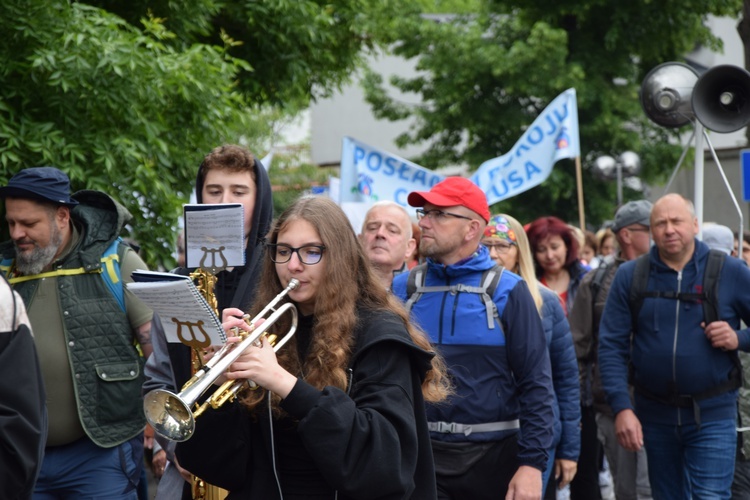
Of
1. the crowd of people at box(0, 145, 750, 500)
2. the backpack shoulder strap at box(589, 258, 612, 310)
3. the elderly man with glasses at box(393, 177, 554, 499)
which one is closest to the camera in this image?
the crowd of people at box(0, 145, 750, 500)

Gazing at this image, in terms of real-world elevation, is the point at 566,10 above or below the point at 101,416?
above

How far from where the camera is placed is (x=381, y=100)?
2480cm

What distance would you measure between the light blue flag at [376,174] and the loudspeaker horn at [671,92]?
2746 mm

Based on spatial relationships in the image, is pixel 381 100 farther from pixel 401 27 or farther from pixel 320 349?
pixel 320 349

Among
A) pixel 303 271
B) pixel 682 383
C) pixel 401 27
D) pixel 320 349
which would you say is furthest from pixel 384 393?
pixel 401 27

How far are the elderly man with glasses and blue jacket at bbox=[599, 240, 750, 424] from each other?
1577 mm

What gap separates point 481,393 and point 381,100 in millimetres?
20275

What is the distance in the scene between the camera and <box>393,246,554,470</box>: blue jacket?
4910 mm

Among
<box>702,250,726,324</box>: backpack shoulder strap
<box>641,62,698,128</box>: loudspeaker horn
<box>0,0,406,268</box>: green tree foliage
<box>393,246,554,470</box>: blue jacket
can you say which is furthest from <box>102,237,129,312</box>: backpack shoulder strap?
<box>641,62,698,128</box>: loudspeaker horn

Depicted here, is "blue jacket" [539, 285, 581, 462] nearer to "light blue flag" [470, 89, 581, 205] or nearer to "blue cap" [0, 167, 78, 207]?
"blue cap" [0, 167, 78, 207]

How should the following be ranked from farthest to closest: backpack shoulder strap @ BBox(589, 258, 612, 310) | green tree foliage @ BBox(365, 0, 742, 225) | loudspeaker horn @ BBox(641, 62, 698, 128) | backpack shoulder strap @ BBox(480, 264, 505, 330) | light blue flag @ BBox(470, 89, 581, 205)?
green tree foliage @ BBox(365, 0, 742, 225)
light blue flag @ BBox(470, 89, 581, 205)
loudspeaker horn @ BBox(641, 62, 698, 128)
backpack shoulder strap @ BBox(589, 258, 612, 310)
backpack shoulder strap @ BBox(480, 264, 505, 330)

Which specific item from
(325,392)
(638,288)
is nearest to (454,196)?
(638,288)

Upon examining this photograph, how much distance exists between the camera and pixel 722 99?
764 cm

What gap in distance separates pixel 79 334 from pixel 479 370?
1.81 meters
